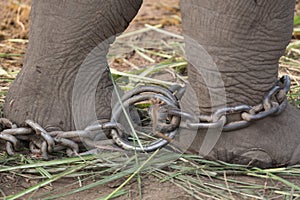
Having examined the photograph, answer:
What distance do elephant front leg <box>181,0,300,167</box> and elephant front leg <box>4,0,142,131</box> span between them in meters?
0.23

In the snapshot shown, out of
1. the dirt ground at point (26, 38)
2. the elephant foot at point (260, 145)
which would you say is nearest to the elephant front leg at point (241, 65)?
the elephant foot at point (260, 145)

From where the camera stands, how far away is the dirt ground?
70.6 inches

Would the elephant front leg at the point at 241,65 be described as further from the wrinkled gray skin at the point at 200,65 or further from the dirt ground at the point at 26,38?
the dirt ground at the point at 26,38

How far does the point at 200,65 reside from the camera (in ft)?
6.30

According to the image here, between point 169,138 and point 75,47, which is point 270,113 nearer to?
point 169,138

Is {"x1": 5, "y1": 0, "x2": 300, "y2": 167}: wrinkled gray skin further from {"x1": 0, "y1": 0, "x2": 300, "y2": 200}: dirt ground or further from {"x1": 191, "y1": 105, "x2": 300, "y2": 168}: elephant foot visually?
{"x1": 0, "y1": 0, "x2": 300, "y2": 200}: dirt ground

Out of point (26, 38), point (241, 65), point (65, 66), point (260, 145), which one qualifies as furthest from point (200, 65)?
point (26, 38)

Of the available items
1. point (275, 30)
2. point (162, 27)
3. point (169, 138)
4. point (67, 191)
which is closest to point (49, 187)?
→ point (67, 191)

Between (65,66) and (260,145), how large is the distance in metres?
0.57

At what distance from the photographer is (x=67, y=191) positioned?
1.81m

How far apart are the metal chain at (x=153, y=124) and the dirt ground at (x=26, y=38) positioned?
0.13 meters

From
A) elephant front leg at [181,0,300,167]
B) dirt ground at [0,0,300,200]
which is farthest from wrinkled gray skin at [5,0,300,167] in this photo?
dirt ground at [0,0,300,200]

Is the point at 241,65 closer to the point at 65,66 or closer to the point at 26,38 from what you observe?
the point at 65,66

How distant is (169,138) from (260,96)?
27 centimetres
